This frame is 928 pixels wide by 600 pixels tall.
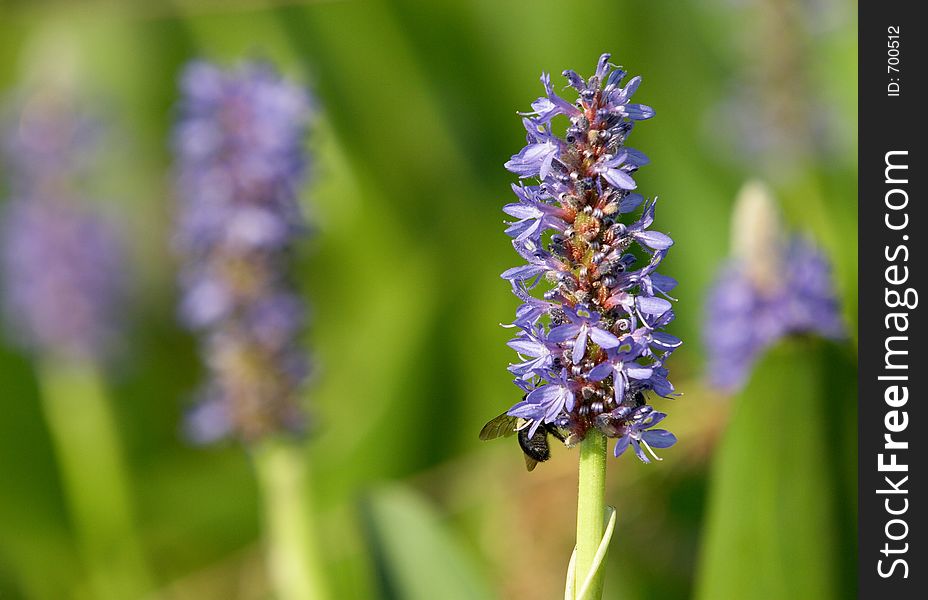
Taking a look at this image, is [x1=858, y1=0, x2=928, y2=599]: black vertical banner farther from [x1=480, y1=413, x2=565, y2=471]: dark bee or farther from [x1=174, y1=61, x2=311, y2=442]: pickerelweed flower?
[x1=174, y1=61, x2=311, y2=442]: pickerelweed flower

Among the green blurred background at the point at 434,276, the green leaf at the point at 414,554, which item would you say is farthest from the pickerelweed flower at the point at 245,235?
the green leaf at the point at 414,554

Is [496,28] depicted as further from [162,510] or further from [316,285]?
[162,510]

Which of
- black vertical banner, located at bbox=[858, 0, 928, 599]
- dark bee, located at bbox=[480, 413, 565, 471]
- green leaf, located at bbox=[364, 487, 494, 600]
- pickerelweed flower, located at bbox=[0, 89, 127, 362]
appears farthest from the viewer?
pickerelweed flower, located at bbox=[0, 89, 127, 362]

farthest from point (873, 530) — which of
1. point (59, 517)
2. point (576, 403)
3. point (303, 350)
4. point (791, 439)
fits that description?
point (59, 517)

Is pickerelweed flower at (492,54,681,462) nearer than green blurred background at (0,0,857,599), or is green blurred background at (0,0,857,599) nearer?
pickerelweed flower at (492,54,681,462)

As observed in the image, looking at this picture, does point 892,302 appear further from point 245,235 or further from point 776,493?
point 245,235

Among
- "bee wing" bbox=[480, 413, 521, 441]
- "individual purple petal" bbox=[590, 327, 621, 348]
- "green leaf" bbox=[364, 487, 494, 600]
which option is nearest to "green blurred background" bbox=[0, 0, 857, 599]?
"green leaf" bbox=[364, 487, 494, 600]

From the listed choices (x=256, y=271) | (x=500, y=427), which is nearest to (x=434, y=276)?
(x=256, y=271)
